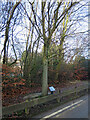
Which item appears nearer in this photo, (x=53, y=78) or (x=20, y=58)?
(x=20, y=58)

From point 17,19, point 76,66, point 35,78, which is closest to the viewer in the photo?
point 17,19

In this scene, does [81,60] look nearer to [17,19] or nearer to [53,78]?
[53,78]

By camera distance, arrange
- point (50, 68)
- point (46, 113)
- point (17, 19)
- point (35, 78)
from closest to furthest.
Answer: point (46, 113), point (17, 19), point (35, 78), point (50, 68)

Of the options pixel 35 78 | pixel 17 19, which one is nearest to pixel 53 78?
pixel 35 78

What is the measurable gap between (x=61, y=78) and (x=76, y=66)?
8.01 feet

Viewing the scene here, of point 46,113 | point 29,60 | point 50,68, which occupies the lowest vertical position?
point 46,113

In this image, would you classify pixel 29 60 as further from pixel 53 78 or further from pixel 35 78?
pixel 53 78

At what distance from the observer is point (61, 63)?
9273 mm

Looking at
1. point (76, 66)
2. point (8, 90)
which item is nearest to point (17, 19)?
point (8, 90)

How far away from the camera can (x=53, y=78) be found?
359 inches

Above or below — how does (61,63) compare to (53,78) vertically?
above

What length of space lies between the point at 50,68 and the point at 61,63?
3.85 ft

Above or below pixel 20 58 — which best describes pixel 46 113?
below

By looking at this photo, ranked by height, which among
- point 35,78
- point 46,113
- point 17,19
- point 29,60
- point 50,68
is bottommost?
point 46,113
